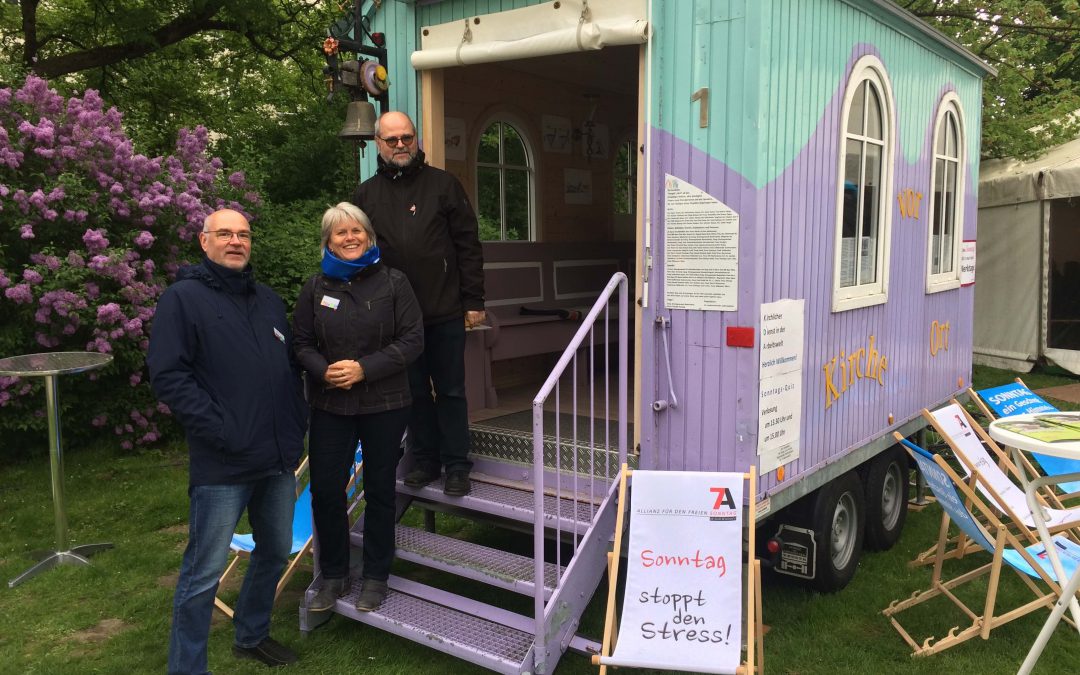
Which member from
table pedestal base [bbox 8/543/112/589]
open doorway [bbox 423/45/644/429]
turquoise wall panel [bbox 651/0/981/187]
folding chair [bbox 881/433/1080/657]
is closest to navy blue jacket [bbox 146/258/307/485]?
turquoise wall panel [bbox 651/0/981/187]

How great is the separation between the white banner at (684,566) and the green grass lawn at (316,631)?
592mm

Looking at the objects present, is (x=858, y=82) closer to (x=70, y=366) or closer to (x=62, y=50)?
(x=70, y=366)

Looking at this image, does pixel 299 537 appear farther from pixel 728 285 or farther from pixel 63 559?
pixel 728 285

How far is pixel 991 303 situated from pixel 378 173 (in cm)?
1016

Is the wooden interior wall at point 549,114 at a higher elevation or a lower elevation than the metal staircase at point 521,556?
higher

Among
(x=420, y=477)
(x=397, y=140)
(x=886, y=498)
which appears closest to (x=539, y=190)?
(x=397, y=140)

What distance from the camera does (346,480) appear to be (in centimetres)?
384

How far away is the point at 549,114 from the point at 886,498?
3.75 metres

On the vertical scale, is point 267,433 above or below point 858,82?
below

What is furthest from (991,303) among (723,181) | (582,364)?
(723,181)

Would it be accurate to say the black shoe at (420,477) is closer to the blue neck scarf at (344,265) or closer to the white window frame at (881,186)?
the blue neck scarf at (344,265)

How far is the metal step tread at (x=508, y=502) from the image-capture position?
376cm

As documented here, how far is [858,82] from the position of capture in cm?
432

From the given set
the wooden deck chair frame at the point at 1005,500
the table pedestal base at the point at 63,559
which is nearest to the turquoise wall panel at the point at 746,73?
the wooden deck chair frame at the point at 1005,500
